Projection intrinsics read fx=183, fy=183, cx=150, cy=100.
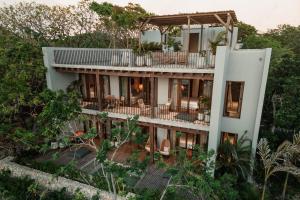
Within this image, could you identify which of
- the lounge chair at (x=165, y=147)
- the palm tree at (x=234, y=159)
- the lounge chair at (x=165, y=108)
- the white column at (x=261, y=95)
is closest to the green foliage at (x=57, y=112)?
the lounge chair at (x=165, y=108)

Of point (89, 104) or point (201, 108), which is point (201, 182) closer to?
point (201, 108)

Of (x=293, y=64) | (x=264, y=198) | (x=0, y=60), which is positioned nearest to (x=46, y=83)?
(x=0, y=60)

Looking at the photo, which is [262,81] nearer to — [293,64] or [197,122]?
[197,122]

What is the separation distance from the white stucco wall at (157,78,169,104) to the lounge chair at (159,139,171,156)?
3.04 m

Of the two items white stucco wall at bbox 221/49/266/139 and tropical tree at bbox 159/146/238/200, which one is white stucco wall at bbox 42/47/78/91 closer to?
tropical tree at bbox 159/146/238/200

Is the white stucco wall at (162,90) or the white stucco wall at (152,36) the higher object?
the white stucco wall at (152,36)

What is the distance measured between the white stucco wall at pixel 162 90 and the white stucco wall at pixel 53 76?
302 inches

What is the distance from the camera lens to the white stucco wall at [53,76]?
13.5m

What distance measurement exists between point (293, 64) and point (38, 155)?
75.0 feet

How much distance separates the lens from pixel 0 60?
12594 mm

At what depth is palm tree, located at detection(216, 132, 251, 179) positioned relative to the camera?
9.88 metres

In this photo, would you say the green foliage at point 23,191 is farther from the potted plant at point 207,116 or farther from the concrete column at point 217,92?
the potted plant at point 207,116

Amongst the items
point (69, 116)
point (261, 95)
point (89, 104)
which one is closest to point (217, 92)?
point (261, 95)

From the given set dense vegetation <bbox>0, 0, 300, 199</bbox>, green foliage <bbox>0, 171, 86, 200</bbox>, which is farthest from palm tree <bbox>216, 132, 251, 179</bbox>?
green foliage <bbox>0, 171, 86, 200</bbox>
